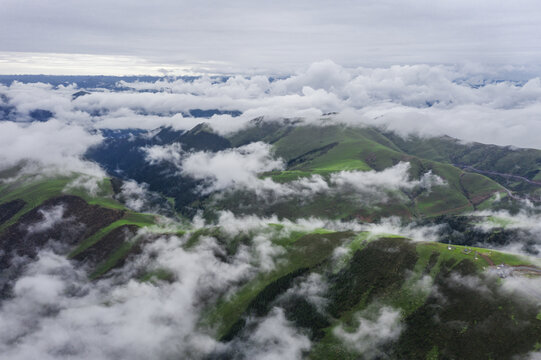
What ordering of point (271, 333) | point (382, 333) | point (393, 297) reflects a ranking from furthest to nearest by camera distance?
point (271, 333) < point (393, 297) < point (382, 333)

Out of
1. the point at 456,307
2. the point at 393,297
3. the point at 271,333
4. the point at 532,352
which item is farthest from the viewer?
the point at 271,333

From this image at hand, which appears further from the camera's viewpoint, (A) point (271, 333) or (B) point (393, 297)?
(A) point (271, 333)

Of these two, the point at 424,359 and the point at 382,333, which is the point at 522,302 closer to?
the point at 424,359

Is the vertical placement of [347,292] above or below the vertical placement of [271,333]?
above

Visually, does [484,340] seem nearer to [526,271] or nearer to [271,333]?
[526,271]

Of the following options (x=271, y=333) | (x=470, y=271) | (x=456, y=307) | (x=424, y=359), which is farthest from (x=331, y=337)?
(x=470, y=271)

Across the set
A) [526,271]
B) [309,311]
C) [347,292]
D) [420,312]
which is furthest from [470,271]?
[309,311]

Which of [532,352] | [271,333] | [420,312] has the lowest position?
[271,333]

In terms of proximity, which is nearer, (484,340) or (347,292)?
(484,340)

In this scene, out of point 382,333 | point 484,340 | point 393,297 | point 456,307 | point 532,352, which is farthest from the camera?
point 393,297
